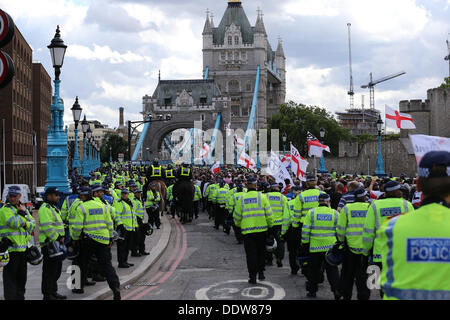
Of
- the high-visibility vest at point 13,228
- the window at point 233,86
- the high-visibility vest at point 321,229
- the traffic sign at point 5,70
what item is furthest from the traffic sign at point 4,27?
the window at point 233,86

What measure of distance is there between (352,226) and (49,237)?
442 cm

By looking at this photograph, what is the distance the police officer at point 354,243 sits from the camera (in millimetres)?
8258

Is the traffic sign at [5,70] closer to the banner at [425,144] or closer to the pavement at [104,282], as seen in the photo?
the pavement at [104,282]

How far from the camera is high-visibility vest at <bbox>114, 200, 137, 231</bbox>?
12242 millimetres

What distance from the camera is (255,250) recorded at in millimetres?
10398

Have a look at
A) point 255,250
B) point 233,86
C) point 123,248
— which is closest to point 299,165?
point 123,248

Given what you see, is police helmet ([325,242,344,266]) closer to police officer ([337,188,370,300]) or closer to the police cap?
police officer ([337,188,370,300])

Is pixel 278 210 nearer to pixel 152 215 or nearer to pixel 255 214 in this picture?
pixel 255 214

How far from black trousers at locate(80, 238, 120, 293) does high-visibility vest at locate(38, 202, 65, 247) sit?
1.90ft

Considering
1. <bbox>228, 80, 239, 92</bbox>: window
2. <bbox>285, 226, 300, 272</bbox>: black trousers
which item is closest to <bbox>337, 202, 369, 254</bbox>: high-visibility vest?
<bbox>285, 226, 300, 272</bbox>: black trousers

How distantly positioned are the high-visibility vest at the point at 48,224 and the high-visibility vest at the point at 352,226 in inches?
163
